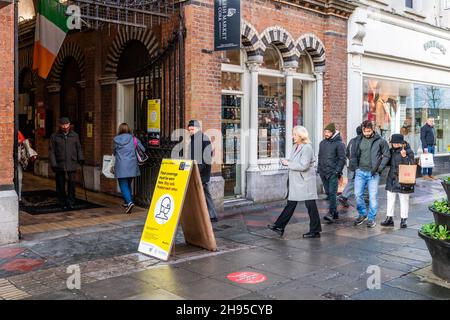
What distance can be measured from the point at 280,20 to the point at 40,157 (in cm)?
832

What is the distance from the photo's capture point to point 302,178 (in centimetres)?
796

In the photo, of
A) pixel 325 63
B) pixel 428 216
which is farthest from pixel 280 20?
pixel 428 216

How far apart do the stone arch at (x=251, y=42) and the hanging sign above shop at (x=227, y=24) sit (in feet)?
3.06

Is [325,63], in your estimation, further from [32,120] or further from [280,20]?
[32,120]

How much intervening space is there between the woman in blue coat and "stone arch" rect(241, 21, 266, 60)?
10.4 ft

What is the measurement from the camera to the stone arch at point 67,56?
42.5 ft

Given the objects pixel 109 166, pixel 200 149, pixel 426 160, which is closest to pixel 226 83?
pixel 200 149

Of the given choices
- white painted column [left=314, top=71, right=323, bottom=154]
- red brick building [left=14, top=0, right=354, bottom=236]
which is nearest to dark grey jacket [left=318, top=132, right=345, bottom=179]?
red brick building [left=14, top=0, right=354, bottom=236]

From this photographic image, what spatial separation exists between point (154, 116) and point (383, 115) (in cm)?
808

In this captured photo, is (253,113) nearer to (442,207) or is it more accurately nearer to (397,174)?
(397,174)

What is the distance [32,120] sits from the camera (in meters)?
15.9

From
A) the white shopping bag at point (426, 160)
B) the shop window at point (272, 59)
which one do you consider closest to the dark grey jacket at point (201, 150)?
the shop window at point (272, 59)

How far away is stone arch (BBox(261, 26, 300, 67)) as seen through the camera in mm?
11281
